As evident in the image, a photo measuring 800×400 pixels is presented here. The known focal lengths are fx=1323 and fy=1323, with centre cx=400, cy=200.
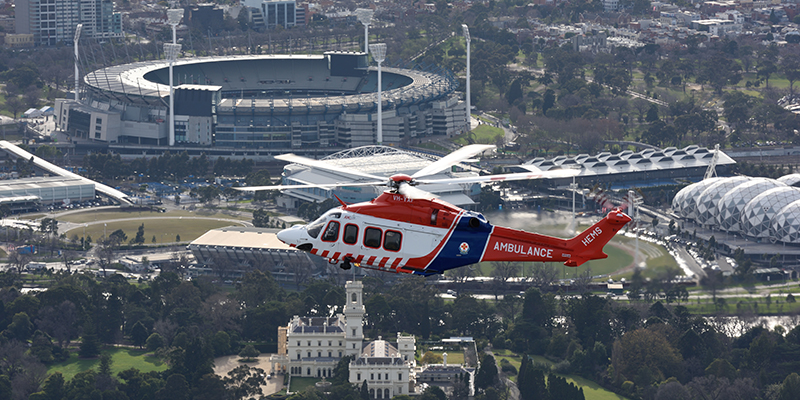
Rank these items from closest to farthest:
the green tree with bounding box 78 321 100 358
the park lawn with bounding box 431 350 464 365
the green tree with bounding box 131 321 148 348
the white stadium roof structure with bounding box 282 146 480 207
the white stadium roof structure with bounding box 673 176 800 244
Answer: the park lawn with bounding box 431 350 464 365
the green tree with bounding box 78 321 100 358
the green tree with bounding box 131 321 148 348
the white stadium roof structure with bounding box 673 176 800 244
the white stadium roof structure with bounding box 282 146 480 207

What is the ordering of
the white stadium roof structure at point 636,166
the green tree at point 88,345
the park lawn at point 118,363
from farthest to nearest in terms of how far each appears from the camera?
the white stadium roof structure at point 636,166 < the green tree at point 88,345 < the park lawn at point 118,363

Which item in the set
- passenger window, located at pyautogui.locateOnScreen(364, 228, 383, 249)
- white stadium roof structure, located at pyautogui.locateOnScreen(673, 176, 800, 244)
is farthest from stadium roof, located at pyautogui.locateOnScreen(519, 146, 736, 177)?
passenger window, located at pyautogui.locateOnScreen(364, 228, 383, 249)

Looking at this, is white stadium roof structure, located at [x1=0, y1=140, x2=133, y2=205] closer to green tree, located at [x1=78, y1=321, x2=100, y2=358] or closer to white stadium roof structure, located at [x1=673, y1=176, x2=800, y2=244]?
green tree, located at [x1=78, y1=321, x2=100, y2=358]

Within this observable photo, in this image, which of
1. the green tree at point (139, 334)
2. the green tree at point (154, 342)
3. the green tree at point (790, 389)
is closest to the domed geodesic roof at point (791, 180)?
the green tree at point (790, 389)

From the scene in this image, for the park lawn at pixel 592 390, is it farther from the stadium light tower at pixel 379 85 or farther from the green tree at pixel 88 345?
the stadium light tower at pixel 379 85

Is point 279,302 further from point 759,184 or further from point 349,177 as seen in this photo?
point 759,184
